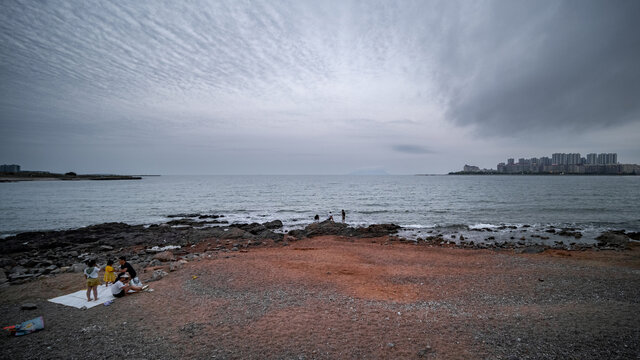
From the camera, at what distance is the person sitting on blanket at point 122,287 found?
10.5 metres

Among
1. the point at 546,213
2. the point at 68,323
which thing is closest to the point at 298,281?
the point at 68,323

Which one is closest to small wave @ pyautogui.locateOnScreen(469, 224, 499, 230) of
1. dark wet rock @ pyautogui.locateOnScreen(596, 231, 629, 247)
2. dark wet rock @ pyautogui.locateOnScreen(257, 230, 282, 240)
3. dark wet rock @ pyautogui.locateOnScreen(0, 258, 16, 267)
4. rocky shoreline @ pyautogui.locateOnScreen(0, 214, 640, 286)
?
rocky shoreline @ pyautogui.locateOnScreen(0, 214, 640, 286)

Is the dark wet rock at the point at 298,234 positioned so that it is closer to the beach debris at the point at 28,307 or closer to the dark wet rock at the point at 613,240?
the beach debris at the point at 28,307

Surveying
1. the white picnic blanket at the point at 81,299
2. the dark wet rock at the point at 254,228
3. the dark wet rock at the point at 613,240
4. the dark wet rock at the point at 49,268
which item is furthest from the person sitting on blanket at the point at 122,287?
the dark wet rock at the point at 613,240

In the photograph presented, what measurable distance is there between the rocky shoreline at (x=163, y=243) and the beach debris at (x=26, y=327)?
16.1ft

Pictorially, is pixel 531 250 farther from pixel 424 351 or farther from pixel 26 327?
pixel 26 327

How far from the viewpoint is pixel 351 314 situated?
29.2ft

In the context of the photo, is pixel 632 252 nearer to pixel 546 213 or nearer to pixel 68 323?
pixel 546 213

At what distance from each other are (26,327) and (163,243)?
A: 51.2 ft

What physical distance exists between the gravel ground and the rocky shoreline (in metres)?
3.31

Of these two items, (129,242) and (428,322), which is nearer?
(428,322)

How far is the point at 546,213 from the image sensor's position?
37.2m

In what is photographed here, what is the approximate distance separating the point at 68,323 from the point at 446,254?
19.0 meters

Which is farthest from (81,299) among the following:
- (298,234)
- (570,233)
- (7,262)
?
(570,233)
